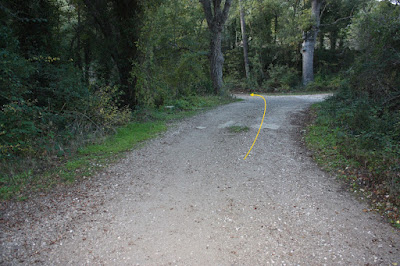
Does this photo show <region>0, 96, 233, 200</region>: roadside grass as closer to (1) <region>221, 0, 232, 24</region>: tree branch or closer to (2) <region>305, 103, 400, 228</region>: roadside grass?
(2) <region>305, 103, 400, 228</region>: roadside grass

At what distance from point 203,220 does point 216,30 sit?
13.8m

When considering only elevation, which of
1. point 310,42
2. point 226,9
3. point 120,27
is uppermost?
point 226,9

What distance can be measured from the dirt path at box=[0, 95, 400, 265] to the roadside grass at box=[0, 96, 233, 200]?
1.29 feet

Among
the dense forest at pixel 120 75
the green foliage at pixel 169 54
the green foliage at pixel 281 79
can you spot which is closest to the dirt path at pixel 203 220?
the dense forest at pixel 120 75

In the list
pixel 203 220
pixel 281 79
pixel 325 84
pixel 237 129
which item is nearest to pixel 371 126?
pixel 237 129

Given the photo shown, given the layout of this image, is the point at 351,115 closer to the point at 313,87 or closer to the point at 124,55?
the point at 124,55

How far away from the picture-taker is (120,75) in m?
10.3

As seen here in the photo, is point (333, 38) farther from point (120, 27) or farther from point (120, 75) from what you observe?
point (120, 75)

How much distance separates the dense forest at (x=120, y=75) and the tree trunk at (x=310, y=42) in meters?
3.67

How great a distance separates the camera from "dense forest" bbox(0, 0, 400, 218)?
5.75m

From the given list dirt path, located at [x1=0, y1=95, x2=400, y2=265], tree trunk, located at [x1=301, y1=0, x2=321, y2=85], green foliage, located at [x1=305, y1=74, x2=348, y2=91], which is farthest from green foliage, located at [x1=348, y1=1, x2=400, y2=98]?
tree trunk, located at [x1=301, y1=0, x2=321, y2=85]

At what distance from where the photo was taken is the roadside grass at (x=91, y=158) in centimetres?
498

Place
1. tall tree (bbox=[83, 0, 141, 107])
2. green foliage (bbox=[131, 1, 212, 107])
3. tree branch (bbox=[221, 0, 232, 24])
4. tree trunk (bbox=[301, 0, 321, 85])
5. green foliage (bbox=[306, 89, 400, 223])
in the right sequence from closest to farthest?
1. green foliage (bbox=[306, 89, 400, 223])
2. tall tree (bbox=[83, 0, 141, 107])
3. green foliage (bbox=[131, 1, 212, 107])
4. tree branch (bbox=[221, 0, 232, 24])
5. tree trunk (bbox=[301, 0, 321, 85])

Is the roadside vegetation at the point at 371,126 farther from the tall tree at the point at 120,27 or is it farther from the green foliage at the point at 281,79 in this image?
the green foliage at the point at 281,79
